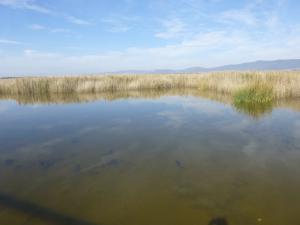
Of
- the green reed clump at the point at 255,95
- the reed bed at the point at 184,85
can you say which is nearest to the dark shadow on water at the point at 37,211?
the green reed clump at the point at 255,95

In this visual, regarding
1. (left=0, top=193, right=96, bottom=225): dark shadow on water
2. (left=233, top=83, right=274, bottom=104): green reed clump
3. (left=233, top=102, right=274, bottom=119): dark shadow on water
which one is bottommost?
(left=0, top=193, right=96, bottom=225): dark shadow on water

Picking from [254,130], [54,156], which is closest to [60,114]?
[54,156]

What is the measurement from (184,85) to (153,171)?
53.5 ft

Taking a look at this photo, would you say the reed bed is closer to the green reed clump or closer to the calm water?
the green reed clump

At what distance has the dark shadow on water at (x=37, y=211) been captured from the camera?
3123 mm

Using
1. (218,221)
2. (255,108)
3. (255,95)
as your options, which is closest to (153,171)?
(218,221)

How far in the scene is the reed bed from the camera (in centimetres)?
1226

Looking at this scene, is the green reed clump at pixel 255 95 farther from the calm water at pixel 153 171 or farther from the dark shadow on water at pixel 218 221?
the dark shadow on water at pixel 218 221

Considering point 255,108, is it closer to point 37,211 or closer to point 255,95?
point 255,95

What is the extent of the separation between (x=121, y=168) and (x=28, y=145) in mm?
2853

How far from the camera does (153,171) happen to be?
461 centimetres

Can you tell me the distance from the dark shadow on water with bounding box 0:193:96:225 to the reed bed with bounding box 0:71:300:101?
32.1 ft

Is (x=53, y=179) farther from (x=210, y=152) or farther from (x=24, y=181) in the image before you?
(x=210, y=152)

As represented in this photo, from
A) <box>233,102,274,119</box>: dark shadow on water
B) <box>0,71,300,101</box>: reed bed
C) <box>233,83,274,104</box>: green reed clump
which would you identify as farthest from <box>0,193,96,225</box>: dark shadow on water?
<box>0,71,300,101</box>: reed bed
